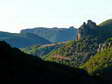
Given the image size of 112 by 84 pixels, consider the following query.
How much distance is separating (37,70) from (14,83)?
104ft

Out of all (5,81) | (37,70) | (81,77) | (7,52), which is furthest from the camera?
(81,77)

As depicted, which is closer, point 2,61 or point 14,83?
point 14,83

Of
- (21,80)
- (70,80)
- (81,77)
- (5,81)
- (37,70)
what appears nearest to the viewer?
(5,81)

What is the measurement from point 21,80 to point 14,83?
769cm

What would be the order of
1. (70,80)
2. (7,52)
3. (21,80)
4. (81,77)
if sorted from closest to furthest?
(21,80) < (7,52) < (70,80) < (81,77)

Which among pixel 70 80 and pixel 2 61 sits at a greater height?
pixel 2 61

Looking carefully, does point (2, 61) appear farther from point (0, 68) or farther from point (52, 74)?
point (52, 74)

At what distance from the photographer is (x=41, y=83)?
157 metres

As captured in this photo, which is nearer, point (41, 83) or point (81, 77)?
point (41, 83)

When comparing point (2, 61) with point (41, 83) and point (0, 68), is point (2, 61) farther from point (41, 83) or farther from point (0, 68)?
point (41, 83)

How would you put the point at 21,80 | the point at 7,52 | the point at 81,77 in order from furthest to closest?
the point at 81,77 < the point at 7,52 < the point at 21,80

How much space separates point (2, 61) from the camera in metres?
147

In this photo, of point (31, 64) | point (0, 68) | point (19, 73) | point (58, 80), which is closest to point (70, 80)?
point (58, 80)

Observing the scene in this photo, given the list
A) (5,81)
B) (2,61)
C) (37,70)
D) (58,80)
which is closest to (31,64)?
(37,70)
